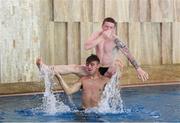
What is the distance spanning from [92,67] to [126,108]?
122cm

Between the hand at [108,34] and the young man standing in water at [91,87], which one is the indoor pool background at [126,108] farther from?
the hand at [108,34]

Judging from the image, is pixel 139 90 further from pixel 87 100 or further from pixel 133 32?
pixel 87 100

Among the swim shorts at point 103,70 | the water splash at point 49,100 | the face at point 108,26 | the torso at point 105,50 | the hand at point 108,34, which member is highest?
the face at point 108,26

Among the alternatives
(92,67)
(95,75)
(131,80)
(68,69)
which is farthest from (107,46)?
(131,80)

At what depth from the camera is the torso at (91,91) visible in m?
8.30

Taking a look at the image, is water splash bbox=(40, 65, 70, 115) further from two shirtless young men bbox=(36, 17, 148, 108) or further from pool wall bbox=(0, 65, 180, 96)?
pool wall bbox=(0, 65, 180, 96)

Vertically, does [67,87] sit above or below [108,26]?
below

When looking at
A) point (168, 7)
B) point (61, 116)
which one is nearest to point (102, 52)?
point (61, 116)

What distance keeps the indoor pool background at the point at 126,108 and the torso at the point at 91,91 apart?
0.17 m

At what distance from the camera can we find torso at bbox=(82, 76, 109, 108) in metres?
8.30

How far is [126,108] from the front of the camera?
8.98m

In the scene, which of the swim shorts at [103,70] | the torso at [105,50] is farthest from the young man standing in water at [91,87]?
the torso at [105,50]

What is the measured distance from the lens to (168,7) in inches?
527

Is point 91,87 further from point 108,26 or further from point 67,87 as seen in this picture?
point 108,26
